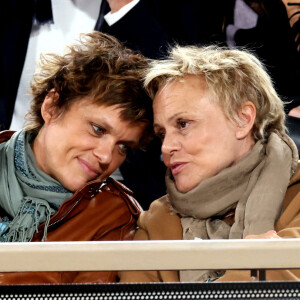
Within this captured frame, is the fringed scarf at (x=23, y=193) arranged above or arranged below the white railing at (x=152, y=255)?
below

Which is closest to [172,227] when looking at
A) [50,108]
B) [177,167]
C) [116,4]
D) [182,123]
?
[177,167]

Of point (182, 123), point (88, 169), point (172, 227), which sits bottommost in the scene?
point (172, 227)

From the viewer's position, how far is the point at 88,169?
1856mm

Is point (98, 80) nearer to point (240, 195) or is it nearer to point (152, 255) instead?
point (240, 195)

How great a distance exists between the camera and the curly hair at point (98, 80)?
185cm

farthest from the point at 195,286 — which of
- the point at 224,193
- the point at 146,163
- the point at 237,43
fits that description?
the point at 237,43

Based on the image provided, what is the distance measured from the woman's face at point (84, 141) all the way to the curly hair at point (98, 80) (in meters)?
0.03

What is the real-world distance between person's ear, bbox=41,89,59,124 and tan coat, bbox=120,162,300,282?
0.41 metres

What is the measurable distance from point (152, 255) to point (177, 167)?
0.92m

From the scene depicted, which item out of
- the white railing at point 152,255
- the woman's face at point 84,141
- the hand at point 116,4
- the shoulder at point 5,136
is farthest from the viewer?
the hand at point 116,4

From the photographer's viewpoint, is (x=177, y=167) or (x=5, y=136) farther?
(x=5, y=136)

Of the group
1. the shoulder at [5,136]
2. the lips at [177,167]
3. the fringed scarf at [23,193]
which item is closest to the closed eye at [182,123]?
the lips at [177,167]

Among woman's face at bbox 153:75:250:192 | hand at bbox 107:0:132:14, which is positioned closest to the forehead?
woman's face at bbox 153:75:250:192

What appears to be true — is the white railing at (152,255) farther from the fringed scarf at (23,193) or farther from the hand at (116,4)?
the hand at (116,4)
